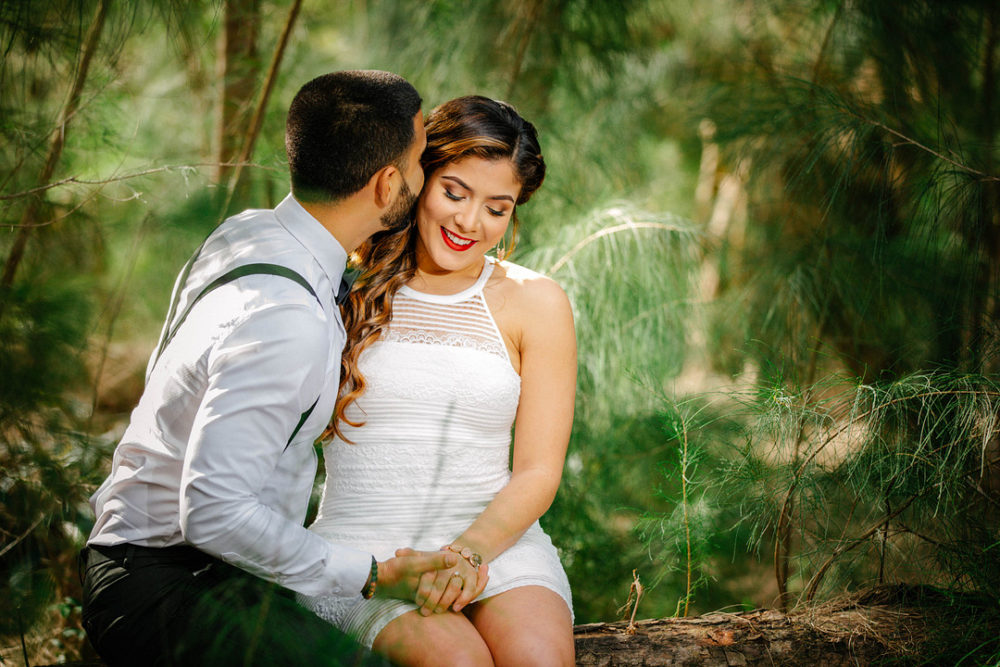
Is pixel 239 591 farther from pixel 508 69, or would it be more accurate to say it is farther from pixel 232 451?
pixel 508 69

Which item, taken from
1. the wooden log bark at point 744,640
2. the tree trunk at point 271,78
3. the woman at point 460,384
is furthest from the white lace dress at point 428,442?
the tree trunk at point 271,78

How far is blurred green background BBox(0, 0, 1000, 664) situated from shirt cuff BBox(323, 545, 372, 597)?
500 mm

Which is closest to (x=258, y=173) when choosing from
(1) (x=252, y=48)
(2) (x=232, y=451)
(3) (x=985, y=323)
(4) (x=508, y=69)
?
(1) (x=252, y=48)

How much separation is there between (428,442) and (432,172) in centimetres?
59

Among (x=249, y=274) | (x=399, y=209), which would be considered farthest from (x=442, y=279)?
(x=249, y=274)

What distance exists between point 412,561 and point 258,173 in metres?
1.32

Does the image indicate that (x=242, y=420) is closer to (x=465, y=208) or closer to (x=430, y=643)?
(x=430, y=643)

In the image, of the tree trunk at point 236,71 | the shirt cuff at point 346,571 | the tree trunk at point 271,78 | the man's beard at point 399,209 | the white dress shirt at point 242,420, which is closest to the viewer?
the white dress shirt at point 242,420

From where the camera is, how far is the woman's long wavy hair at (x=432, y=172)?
61.8 inches

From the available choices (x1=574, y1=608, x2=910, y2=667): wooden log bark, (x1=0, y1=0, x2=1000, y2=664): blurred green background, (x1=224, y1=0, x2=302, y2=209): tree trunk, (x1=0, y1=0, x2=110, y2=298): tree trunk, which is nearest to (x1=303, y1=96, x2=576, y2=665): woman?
(x1=574, y1=608, x2=910, y2=667): wooden log bark

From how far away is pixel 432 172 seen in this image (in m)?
1.61

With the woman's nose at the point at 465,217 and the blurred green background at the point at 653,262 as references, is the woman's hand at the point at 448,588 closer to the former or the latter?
the blurred green background at the point at 653,262

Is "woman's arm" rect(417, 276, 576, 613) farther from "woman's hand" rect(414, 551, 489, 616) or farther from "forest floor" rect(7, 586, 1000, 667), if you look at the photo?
"forest floor" rect(7, 586, 1000, 667)

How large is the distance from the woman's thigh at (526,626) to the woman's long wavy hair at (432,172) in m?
0.47
